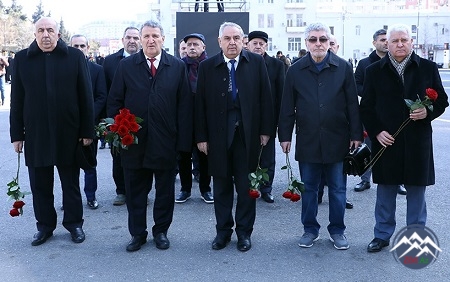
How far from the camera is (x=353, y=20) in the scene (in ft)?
299

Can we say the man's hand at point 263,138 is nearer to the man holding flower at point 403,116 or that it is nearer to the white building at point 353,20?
the man holding flower at point 403,116

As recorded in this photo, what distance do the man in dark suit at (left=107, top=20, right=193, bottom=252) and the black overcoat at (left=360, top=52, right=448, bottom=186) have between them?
1.80 metres

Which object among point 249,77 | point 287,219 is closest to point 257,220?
point 287,219

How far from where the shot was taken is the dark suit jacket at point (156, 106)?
16.9 feet

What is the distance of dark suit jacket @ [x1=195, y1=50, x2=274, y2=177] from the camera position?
5.20m

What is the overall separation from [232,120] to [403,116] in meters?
1.57

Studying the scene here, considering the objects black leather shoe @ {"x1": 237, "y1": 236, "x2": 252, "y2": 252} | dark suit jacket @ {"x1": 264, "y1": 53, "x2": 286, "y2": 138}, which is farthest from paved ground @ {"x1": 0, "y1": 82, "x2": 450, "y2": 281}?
dark suit jacket @ {"x1": 264, "y1": 53, "x2": 286, "y2": 138}

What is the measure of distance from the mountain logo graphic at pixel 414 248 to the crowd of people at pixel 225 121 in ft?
1.19

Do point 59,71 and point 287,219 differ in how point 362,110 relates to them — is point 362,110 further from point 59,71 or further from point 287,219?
point 59,71

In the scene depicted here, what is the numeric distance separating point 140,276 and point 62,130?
170cm

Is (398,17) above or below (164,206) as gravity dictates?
above

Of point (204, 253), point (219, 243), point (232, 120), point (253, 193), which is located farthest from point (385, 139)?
point (204, 253)

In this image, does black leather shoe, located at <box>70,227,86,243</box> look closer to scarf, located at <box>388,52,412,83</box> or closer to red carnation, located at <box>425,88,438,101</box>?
scarf, located at <box>388,52,412,83</box>

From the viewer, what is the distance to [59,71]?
17.4 feet
